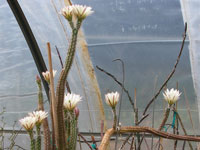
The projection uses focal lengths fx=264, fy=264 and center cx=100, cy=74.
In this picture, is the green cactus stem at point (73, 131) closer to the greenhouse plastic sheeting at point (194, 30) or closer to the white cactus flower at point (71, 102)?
the white cactus flower at point (71, 102)

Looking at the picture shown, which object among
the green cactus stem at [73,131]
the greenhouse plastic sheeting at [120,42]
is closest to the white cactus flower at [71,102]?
the green cactus stem at [73,131]

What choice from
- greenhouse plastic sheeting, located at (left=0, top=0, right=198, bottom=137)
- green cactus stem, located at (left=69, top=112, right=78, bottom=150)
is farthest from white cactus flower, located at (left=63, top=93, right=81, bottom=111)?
greenhouse plastic sheeting, located at (left=0, top=0, right=198, bottom=137)

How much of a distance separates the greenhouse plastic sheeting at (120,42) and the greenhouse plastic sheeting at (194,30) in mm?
45

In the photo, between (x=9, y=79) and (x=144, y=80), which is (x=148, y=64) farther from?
(x=9, y=79)

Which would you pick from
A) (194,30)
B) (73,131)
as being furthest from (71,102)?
(194,30)

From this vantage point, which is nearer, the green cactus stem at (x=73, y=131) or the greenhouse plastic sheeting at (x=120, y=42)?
the green cactus stem at (x=73, y=131)

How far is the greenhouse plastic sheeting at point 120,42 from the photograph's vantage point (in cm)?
175

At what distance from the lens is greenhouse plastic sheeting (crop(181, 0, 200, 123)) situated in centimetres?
166

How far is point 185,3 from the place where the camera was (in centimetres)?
166

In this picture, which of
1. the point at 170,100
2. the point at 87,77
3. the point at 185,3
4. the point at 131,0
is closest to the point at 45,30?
the point at 87,77

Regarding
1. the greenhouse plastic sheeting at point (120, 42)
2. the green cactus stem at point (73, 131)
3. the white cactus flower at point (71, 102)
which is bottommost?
the green cactus stem at point (73, 131)

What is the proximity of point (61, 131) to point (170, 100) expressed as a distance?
203 mm

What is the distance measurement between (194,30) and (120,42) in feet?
1.60

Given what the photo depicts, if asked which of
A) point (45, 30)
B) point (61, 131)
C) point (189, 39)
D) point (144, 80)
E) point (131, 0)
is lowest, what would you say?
point (61, 131)
